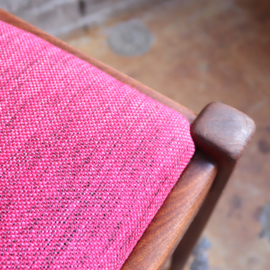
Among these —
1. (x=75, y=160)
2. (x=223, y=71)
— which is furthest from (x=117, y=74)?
(x=223, y=71)

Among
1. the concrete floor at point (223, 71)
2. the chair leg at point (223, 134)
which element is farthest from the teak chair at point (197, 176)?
the concrete floor at point (223, 71)

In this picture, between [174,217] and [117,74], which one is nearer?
[174,217]

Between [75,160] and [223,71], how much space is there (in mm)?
1223

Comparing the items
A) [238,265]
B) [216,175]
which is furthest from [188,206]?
[238,265]

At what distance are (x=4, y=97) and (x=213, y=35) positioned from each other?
1410 millimetres

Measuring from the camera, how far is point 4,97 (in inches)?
14.2

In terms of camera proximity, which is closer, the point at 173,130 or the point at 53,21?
the point at 173,130

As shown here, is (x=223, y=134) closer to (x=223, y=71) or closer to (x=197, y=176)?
(x=197, y=176)

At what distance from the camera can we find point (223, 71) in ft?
4.55

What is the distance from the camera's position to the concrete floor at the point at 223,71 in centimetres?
97

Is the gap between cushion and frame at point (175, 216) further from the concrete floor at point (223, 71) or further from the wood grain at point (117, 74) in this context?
the concrete floor at point (223, 71)

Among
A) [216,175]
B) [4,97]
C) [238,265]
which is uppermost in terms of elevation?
[4,97]

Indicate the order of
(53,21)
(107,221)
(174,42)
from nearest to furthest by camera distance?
(107,221)
(53,21)
(174,42)

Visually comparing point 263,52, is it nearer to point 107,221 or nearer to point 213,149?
point 213,149
